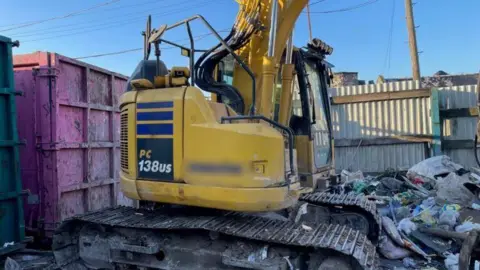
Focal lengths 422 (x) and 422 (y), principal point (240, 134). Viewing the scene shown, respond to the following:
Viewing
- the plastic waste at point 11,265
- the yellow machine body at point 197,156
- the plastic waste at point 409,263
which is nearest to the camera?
the yellow machine body at point 197,156

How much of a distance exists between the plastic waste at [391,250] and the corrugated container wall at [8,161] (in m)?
4.83

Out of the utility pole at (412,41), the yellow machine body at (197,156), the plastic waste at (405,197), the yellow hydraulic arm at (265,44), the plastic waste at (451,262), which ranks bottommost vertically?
the plastic waste at (451,262)

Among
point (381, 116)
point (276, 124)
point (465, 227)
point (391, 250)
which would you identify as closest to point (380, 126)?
point (381, 116)

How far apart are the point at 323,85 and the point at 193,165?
2776mm

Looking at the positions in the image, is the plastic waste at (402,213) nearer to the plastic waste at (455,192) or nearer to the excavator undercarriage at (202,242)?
the plastic waste at (455,192)

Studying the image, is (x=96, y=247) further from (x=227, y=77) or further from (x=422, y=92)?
(x=422, y=92)

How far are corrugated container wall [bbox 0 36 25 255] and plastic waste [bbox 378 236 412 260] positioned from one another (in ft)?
15.8

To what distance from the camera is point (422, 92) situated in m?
11.9

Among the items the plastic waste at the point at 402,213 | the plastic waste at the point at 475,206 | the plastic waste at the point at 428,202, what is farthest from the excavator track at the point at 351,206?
the plastic waste at the point at 475,206

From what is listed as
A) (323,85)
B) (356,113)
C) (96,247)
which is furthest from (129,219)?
(356,113)

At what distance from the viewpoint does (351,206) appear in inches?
224

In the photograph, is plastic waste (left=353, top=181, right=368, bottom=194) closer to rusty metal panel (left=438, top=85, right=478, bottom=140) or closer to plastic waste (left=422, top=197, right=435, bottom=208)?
plastic waste (left=422, top=197, right=435, bottom=208)

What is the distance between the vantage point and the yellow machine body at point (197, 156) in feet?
12.2

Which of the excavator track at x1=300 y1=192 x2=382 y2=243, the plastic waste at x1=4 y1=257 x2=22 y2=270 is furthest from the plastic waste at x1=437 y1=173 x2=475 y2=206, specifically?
the plastic waste at x1=4 y1=257 x2=22 y2=270
